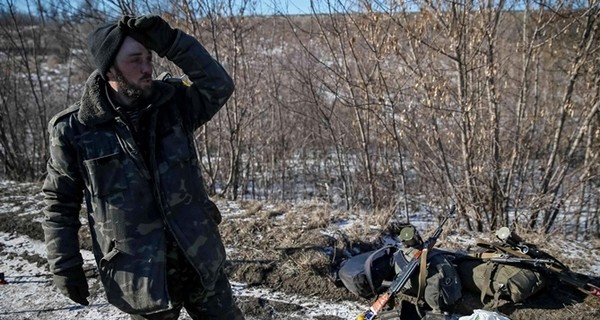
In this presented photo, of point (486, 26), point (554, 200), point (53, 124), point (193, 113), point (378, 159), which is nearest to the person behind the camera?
point (53, 124)

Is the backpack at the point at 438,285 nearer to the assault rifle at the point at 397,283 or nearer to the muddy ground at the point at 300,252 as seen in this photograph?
the assault rifle at the point at 397,283

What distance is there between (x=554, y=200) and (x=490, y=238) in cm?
209

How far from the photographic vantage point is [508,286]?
3.05 metres

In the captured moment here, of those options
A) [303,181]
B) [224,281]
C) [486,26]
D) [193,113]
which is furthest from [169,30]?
[303,181]

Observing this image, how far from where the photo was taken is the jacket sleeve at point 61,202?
1.98 meters

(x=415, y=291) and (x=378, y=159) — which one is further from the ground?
(x=378, y=159)

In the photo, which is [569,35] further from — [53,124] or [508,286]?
[53,124]

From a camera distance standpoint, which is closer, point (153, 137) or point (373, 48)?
point (153, 137)

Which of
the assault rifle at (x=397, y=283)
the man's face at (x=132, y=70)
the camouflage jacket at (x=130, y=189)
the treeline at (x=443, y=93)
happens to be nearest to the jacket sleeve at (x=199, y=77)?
the camouflage jacket at (x=130, y=189)

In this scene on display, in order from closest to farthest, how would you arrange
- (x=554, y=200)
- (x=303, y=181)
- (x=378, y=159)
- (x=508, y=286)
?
1. (x=508, y=286)
2. (x=554, y=200)
3. (x=378, y=159)
4. (x=303, y=181)

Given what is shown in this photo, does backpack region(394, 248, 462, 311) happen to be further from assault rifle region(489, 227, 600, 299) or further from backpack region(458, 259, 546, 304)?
assault rifle region(489, 227, 600, 299)

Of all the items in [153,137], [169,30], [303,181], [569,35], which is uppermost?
[569,35]

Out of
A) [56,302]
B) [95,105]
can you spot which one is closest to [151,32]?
[95,105]

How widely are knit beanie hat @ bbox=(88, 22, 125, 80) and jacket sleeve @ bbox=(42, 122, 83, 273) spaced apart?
34cm
